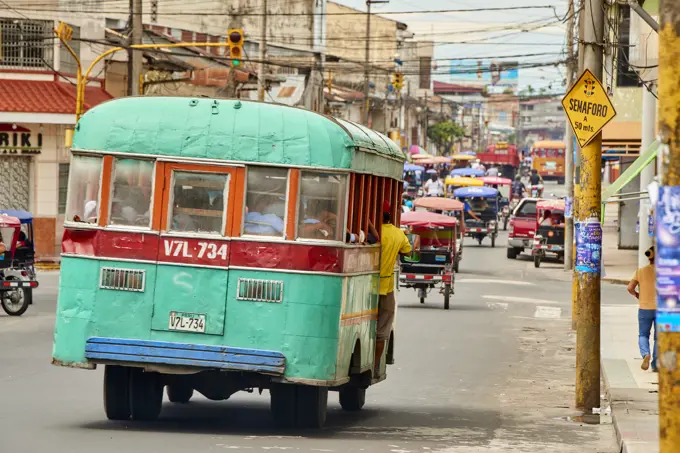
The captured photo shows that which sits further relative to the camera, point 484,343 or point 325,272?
point 484,343

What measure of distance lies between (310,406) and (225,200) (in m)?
2.18

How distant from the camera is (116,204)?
12.7m

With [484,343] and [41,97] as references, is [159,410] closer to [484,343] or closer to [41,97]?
[484,343]

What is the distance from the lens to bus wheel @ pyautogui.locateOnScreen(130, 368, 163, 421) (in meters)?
13.2

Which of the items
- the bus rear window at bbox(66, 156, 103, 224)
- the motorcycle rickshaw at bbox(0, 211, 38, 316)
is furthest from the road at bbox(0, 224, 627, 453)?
the bus rear window at bbox(66, 156, 103, 224)

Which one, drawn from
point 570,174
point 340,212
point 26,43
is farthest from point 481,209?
point 340,212

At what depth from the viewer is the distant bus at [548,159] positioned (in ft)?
391

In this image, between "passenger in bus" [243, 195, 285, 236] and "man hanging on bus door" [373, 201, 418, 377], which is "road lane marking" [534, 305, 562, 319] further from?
"passenger in bus" [243, 195, 285, 236]

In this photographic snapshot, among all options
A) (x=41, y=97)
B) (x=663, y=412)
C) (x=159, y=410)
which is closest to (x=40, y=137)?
(x=41, y=97)

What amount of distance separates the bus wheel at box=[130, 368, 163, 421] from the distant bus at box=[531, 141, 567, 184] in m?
107

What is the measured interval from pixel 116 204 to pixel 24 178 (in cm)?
3158

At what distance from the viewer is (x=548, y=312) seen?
3256 cm

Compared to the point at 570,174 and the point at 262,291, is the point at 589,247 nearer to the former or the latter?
the point at 262,291

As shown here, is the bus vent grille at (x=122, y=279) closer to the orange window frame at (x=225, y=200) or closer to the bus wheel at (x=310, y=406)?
the orange window frame at (x=225, y=200)
